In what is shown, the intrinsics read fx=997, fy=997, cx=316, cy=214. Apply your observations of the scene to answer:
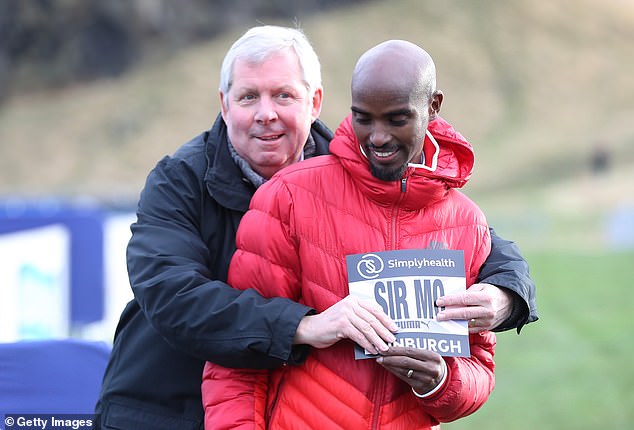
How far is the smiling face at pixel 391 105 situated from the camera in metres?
2.79

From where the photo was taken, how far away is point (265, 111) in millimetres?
3273

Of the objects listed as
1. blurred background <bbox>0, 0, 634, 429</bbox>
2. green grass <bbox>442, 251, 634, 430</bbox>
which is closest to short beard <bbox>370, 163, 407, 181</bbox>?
green grass <bbox>442, 251, 634, 430</bbox>

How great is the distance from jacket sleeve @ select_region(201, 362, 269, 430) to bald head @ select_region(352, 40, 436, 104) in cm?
89

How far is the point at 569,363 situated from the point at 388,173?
9.12 metres

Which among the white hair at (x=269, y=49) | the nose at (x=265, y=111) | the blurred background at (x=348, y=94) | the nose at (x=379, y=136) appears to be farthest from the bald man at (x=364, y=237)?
the blurred background at (x=348, y=94)

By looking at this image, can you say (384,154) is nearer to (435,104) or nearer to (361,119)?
(361,119)

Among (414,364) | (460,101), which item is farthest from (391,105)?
(460,101)

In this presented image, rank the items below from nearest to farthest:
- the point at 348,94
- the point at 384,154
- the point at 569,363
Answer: the point at 384,154
the point at 569,363
the point at 348,94

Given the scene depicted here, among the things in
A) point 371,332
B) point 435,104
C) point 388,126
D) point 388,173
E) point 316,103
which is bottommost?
point 371,332

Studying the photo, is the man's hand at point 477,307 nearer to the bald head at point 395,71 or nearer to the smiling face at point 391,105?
the smiling face at point 391,105

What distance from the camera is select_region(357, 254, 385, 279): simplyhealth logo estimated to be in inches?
112

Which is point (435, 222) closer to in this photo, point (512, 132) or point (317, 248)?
point (317, 248)

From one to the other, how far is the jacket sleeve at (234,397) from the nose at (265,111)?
2.70 feet

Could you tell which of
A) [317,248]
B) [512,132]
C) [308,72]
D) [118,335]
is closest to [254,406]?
[317,248]
